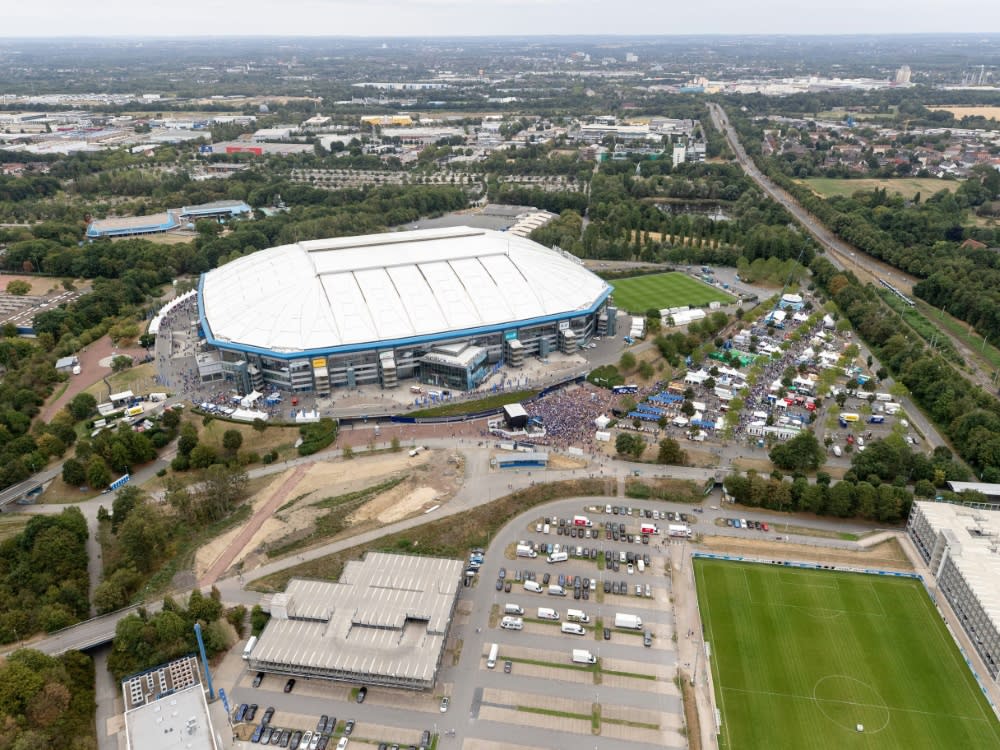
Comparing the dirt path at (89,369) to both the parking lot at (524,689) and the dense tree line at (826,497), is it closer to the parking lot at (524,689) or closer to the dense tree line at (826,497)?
the parking lot at (524,689)

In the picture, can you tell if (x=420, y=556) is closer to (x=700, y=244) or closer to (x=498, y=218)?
(x=700, y=244)

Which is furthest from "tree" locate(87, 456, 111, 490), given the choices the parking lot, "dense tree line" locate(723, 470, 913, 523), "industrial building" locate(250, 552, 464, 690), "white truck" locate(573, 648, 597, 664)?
"dense tree line" locate(723, 470, 913, 523)

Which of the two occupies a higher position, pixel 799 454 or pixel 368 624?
pixel 799 454

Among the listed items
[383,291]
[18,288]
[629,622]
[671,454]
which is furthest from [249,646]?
[18,288]

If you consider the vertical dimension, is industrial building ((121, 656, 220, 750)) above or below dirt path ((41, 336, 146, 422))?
above

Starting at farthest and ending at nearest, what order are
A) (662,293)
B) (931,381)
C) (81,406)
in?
(662,293) → (931,381) → (81,406)

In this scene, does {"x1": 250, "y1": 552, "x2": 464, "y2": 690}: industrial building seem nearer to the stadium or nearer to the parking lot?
the parking lot

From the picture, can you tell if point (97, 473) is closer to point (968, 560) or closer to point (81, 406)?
point (81, 406)
